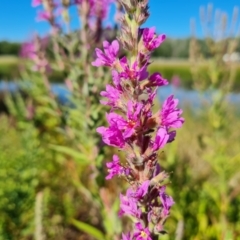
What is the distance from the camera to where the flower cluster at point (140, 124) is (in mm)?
1072

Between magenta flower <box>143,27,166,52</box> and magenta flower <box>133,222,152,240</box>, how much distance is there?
0.44 m

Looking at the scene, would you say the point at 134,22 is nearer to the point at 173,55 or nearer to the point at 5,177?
the point at 5,177

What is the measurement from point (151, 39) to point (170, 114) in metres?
0.19

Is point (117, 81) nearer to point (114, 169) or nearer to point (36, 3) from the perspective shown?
point (114, 169)

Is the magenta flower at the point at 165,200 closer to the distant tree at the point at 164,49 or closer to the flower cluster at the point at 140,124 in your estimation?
the flower cluster at the point at 140,124

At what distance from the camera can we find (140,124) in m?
1.07

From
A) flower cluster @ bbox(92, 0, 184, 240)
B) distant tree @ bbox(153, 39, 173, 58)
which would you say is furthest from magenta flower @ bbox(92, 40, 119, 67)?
distant tree @ bbox(153, 39, 173, 58)

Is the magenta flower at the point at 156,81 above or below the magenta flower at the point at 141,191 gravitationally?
above

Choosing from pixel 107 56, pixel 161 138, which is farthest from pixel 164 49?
pixel 161 138

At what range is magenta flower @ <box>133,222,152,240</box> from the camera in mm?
1092

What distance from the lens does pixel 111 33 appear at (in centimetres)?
255

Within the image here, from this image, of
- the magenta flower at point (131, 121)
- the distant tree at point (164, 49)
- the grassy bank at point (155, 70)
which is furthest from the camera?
the distant tree at point (164, 49)

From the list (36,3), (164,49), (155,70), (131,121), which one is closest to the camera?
(131,121)

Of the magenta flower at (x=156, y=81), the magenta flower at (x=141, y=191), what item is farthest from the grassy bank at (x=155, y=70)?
the magenta flower at (x=141, y=191)
